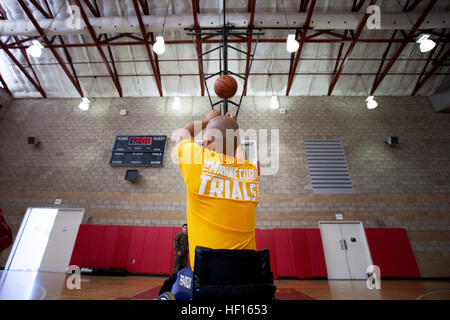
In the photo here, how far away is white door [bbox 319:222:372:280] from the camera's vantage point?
6623 mm

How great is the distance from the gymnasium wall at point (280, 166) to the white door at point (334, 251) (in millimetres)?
449

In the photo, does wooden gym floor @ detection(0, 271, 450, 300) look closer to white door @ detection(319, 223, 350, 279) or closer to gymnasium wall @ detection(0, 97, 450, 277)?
white door @ detection(319, 223, 350, 279)

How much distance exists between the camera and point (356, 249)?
6.90 meters

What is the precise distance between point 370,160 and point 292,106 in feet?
11.5

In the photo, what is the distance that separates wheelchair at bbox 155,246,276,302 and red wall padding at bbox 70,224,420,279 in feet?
20.2

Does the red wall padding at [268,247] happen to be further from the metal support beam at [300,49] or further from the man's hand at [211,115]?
the man's hand at [211,115]

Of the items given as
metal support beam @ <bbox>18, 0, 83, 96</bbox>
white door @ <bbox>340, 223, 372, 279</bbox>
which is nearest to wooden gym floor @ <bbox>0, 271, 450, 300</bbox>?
white door @ <bbox>340, 223, 372, 279</bbox>

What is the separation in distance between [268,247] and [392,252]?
383cm

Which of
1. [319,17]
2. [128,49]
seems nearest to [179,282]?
[319,17]

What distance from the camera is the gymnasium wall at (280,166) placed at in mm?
7145

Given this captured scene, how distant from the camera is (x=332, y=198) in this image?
7.36 m

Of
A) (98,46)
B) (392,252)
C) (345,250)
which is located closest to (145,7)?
(98,46)

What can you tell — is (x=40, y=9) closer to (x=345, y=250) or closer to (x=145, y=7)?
(x=145, y=7)
